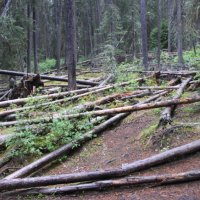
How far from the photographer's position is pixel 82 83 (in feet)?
48.6

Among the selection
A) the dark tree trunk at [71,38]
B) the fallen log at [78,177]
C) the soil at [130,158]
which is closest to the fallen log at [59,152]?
the soil at [130,158]

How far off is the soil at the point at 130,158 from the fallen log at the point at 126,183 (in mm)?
76

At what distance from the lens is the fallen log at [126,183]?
530 centimetres

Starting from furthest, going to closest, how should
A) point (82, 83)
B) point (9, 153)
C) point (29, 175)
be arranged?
point (82, 83) → point (9, 153) → point (29, 175)

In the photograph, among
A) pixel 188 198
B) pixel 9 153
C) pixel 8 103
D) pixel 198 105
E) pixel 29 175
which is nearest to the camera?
pixel 188 198

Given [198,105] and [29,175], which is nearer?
[29,175]

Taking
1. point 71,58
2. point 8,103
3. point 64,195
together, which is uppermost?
point 71,58

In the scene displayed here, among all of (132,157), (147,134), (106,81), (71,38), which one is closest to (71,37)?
(71,38)

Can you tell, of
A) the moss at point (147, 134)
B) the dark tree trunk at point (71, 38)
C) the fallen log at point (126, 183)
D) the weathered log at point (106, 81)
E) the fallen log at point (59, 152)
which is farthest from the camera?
the weathered log at point (106, 81)

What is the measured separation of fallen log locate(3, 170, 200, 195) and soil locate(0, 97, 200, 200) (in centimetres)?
8

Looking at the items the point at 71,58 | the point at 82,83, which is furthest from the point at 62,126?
the point at 82,83

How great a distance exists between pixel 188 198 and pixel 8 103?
24.8 feet

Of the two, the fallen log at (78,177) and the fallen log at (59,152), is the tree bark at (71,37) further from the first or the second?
the fallen log at (78,177)

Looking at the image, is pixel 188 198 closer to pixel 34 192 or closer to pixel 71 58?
pixel 34 192
